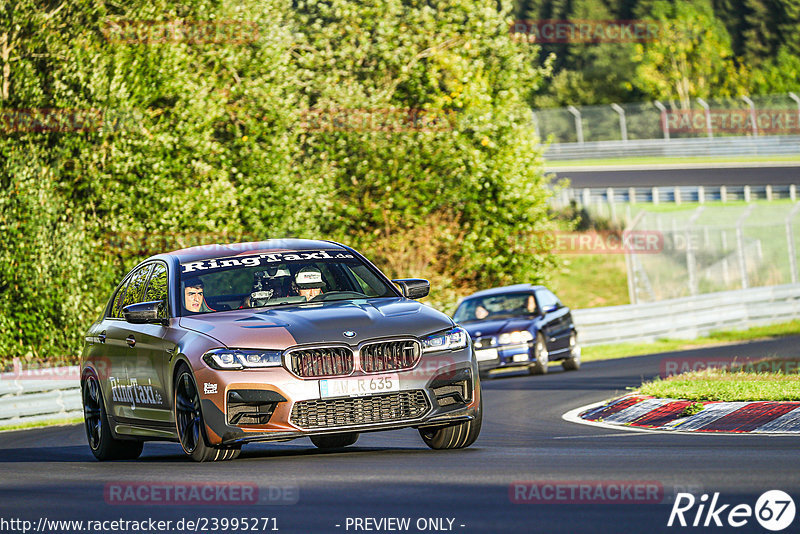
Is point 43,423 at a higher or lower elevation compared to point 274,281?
lower

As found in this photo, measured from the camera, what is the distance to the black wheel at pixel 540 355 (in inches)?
894

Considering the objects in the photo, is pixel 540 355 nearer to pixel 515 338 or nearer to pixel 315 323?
pixel 515 338

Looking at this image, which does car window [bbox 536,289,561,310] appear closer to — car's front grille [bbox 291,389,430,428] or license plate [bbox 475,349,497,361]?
license plate [bbox 475,349,497,361]

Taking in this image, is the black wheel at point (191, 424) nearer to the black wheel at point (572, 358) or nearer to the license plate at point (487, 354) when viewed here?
the license plate at point (487, 354)

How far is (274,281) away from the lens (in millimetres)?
10727

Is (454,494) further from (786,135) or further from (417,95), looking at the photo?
(786,135)

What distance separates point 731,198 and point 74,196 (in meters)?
34.0

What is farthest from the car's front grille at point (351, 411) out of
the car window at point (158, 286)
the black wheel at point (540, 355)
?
the black wheel at point (540, 355)

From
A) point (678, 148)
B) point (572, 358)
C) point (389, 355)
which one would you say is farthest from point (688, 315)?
point (678, 148)

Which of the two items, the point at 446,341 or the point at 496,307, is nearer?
the point at 446,341

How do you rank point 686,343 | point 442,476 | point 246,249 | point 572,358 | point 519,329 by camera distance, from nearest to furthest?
point 442,476, point 246,249, point 519,329, point 572,358, point 686,343

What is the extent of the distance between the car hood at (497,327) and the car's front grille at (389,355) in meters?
13.0

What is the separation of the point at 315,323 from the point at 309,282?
1.21 metres

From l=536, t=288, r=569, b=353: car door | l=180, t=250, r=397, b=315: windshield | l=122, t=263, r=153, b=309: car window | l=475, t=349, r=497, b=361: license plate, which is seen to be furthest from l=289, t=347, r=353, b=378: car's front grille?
l=536, t=288, r=569, b=353: car door
